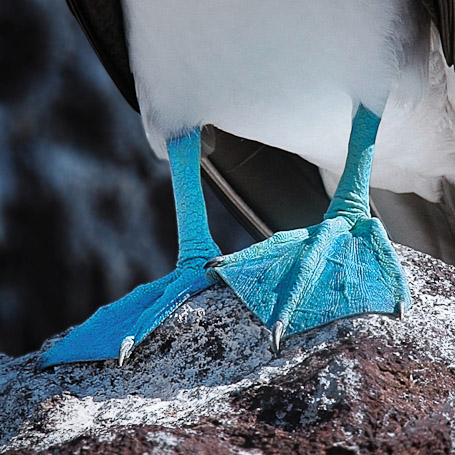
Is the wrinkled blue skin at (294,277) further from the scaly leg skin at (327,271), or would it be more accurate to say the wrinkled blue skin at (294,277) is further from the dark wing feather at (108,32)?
the dark wing feather at (108,32)

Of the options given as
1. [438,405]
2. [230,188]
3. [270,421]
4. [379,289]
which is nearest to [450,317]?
[379,289]

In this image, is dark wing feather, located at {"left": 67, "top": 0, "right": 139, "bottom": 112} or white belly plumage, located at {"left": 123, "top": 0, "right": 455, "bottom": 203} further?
dark wing feather, located at {"left": 67, "top": 0, "right": 139, "bottom": 112}

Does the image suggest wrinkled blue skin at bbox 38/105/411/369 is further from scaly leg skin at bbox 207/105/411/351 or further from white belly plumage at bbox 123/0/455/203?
white belly plumage at bbox 123/0/455/203

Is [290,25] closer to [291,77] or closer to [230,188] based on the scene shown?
[291,77]

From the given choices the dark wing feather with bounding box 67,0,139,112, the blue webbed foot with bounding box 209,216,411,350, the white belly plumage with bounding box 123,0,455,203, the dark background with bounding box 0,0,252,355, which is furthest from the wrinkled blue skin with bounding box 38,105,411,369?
the dark background with bounding box 0,0,252,355

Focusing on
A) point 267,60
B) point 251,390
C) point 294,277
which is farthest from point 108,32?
point 251,390
